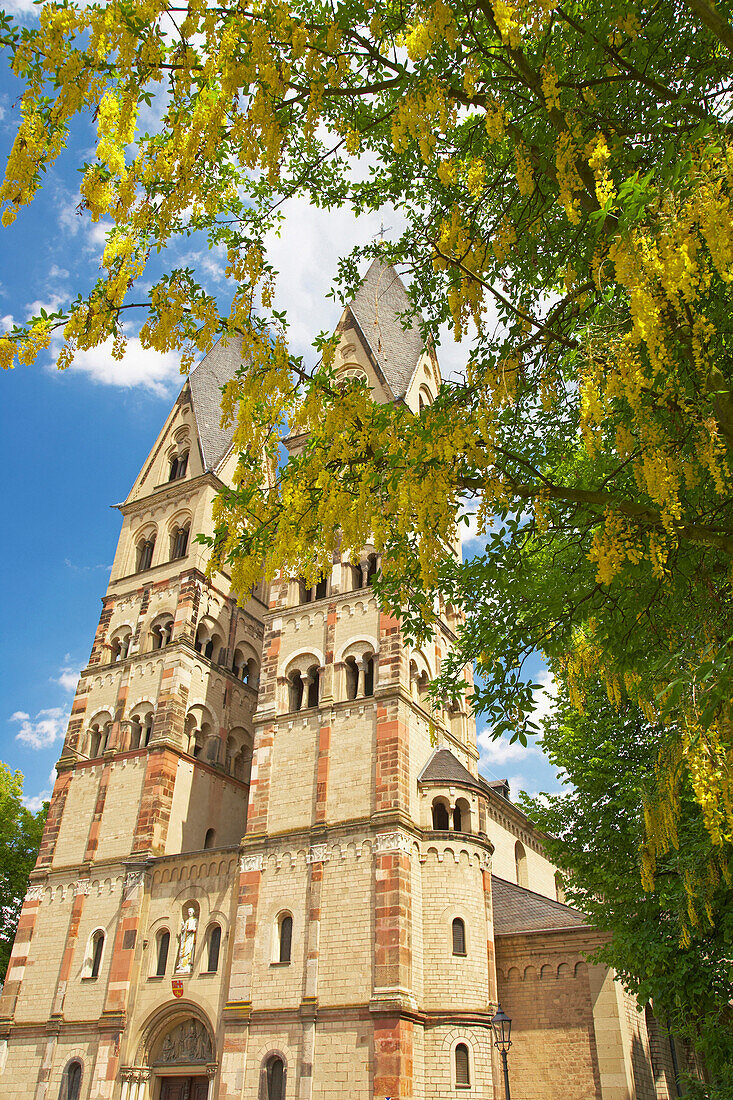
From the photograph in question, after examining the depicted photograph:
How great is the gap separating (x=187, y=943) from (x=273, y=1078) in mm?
4187

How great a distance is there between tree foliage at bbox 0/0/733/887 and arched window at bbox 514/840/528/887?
75.9 ft

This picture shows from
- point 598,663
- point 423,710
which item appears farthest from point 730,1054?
point 423,710

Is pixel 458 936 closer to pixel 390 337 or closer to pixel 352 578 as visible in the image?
pixel 352 578

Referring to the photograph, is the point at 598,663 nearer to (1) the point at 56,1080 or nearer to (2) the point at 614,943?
(2) the point at 614,943

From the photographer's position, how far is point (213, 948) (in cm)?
2177

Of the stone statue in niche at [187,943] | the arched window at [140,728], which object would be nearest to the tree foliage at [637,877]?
the stone statue in niche at [187,943]

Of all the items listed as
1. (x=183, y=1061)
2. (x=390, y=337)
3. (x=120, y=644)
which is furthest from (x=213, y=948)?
(x=390, y=337)

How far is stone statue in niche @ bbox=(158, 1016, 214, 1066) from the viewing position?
68.0 feet

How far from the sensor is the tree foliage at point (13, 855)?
30.6 m

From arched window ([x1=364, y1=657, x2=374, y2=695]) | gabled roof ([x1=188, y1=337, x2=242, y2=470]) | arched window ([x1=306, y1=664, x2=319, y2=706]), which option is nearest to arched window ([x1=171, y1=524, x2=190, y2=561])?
gabled roof ([x1=188, y1=337, x2=242, y2=470])

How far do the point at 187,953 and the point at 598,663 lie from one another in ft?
55.0

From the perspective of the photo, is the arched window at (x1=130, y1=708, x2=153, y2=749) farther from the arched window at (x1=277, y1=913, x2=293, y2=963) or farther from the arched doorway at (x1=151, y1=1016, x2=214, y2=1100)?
the arched doorway at (x1=151, y1=1016, x2=214, y2=1100)

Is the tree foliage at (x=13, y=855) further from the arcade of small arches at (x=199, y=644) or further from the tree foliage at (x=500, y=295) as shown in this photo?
the tree foliage at (x=500, y=295)

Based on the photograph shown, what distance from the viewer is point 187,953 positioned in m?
21.8
